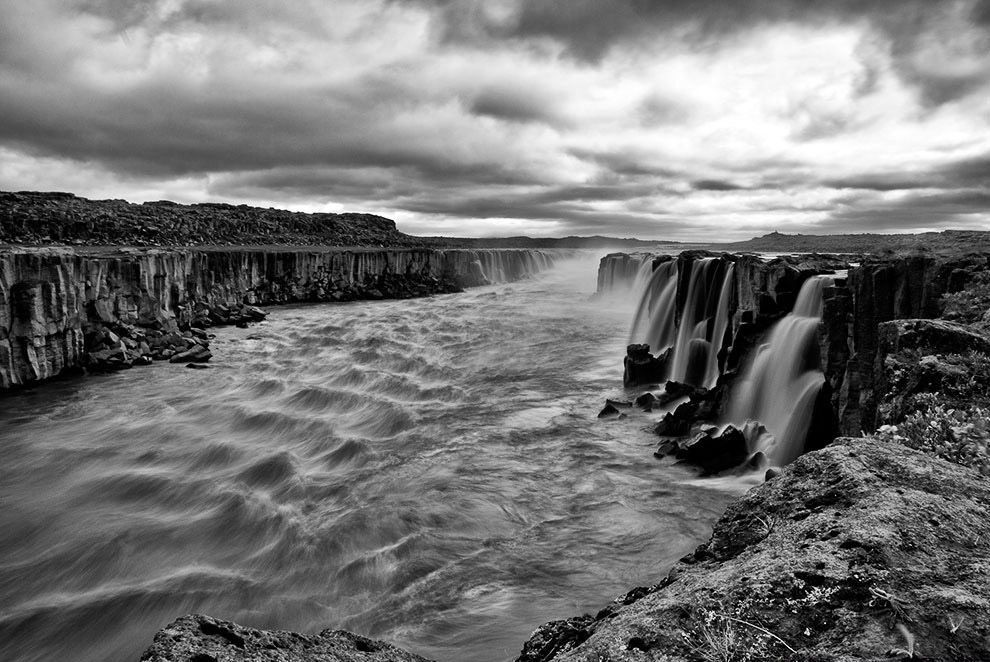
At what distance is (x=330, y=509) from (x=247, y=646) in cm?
1025

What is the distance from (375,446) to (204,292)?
34.1m

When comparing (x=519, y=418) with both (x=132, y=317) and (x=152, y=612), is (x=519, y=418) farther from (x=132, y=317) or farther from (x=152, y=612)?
(x=132, y=317)

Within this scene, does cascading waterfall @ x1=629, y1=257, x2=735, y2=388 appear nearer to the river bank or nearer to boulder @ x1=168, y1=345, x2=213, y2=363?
the river bank

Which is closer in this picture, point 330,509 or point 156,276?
point 330,509

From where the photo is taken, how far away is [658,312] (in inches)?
1224

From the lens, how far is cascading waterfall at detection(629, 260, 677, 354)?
95.5ft

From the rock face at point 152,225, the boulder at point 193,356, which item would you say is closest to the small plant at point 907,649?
the boulder at point 193,356

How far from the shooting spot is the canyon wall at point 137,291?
859 inches

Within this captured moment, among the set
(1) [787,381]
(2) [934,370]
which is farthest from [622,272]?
(2) [934,370]

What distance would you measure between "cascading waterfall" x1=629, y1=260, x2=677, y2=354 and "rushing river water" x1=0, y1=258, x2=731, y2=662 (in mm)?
5486

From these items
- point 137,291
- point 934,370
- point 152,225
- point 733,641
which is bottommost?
point 137,291

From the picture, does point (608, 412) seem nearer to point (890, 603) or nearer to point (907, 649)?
point (890, 603)

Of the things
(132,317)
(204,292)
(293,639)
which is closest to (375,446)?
(293,639)

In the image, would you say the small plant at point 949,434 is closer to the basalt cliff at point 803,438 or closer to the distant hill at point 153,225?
the basalt cliff at point 803,438
